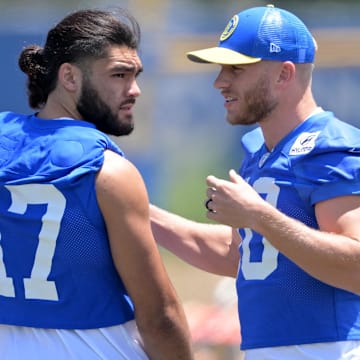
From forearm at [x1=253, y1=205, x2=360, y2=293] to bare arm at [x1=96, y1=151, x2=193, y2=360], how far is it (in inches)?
12.9

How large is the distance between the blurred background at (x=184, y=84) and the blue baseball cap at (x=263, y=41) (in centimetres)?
330

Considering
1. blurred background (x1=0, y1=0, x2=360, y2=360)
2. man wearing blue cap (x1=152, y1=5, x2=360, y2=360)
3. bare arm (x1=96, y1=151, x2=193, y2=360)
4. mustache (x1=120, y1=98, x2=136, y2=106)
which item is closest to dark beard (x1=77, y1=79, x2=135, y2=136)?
mustache (x1=120, y1=98, x2=136, y2=106)

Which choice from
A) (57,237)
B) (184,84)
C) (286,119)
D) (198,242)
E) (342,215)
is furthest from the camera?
(184,84)

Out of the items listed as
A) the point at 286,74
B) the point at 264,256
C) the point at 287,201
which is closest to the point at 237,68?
the point at 286,74

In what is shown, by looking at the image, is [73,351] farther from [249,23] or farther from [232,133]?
[232,133]

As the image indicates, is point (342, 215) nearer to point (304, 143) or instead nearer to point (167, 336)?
point (304, 143)

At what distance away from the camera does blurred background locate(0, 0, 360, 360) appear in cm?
646

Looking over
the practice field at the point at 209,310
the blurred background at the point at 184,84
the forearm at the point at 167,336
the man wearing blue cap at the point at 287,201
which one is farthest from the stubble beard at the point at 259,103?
the blurred background at the point at 184,84

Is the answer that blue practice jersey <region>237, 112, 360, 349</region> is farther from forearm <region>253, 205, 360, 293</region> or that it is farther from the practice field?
the practice field

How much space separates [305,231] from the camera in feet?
8.91

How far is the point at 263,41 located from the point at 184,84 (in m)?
3.53

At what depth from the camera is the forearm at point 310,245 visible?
2.70m

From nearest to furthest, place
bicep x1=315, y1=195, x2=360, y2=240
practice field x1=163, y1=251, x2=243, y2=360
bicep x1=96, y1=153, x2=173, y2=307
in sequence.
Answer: bicep x1=96, y1=153, x2=173, y2=307 < bicep x1=315, y1=195, x2=360, y2=240 < practice field x1=163, y1=251, x2=243, y2=360

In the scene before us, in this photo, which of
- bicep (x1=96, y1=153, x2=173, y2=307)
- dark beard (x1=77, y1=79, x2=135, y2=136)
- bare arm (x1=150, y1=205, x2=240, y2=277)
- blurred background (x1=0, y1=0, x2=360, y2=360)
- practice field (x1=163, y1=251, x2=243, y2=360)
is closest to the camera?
bicep (x1=96, y1=153, x2=173, y2=307)
